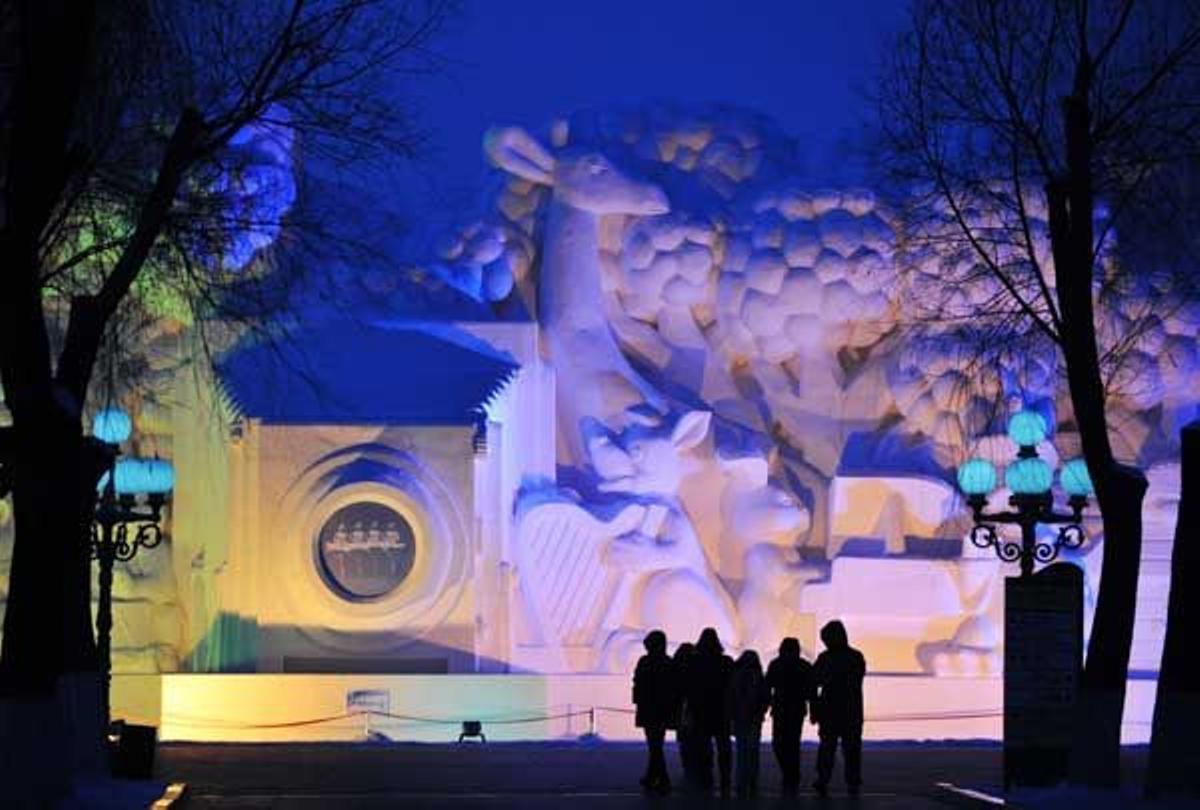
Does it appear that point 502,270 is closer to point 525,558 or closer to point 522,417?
point 522,417

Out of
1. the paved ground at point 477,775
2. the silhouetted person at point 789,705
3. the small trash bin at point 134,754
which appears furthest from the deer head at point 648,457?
the small trash bin at point 134,754

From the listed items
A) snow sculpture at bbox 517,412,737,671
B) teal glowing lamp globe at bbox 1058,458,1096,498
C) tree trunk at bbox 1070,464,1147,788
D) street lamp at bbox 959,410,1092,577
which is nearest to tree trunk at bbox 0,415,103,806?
tree trunk at bbox 1070,464,1147,788

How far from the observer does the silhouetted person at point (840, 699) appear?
58.3 feet

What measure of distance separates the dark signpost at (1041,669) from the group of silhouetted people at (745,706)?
4.29ft

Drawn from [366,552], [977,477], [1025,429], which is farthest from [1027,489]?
[366,552]

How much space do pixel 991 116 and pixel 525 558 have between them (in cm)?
1555

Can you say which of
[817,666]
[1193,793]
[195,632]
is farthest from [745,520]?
[1193,793]

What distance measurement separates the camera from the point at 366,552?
30750 millimetres

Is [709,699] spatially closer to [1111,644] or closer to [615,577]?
[1111,644]

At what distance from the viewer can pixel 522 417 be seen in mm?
32219

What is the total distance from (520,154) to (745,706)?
1650 centimetres

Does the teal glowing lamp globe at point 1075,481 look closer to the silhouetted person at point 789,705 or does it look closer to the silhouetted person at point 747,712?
the silhouetted person at point 789,705

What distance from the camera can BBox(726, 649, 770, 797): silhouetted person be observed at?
691 inches

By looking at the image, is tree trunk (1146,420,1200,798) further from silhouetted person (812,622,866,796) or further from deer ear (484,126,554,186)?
deer ear (484,126,554,186)
